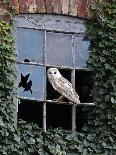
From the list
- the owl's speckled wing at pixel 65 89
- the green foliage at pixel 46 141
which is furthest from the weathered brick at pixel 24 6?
the green foliage at pixel 46 141

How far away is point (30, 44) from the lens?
6.81 metres

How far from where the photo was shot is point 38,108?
6746 mm

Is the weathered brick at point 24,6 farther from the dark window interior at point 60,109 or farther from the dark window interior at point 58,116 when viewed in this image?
the dark window interior at point 58,116

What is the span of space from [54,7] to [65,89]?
943 millimetres

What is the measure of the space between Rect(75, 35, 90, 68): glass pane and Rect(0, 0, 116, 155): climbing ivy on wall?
7 centimetres

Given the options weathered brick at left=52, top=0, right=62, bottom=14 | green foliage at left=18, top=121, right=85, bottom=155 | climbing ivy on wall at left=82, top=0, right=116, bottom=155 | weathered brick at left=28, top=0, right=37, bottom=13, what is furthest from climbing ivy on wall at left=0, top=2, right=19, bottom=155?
climbing ivy on wall at left=82, top=0, right=116, bottom=155

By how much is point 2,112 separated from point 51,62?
2.83 ft

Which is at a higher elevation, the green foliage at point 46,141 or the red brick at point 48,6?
the red brick at point 48,6

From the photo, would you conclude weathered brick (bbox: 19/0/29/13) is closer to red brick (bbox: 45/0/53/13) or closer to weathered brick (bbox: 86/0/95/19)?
red brick (bbox: 45/0/53/13)

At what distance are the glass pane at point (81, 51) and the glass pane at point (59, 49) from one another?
0.09 m

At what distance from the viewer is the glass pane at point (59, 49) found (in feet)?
22.6

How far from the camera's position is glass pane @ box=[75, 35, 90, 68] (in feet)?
22.9

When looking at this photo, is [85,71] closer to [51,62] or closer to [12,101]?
[51,62]

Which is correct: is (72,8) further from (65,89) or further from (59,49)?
(65,89)
